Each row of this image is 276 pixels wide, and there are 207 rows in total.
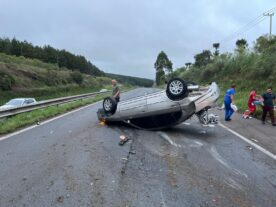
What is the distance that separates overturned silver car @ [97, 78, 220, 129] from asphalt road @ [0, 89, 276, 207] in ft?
3.43

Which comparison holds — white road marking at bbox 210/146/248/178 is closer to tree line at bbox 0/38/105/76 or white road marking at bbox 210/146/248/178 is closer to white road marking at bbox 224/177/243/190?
white road marking at bbox 224/177/243/190

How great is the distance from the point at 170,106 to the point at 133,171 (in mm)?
5319

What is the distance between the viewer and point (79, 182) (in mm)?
6332

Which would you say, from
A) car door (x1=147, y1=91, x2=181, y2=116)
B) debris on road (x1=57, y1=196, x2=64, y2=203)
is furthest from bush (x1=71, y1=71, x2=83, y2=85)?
debris on road (x1=57, y1=196, x2=64, y2=203)

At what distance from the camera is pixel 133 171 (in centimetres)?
711

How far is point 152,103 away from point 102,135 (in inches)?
80.7

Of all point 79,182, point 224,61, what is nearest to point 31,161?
point 79,182

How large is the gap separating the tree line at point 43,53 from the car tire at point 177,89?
279 feet

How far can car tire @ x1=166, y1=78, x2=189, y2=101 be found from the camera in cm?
1205

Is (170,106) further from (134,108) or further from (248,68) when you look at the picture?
(248,68)

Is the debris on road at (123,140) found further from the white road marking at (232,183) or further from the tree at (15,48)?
the tree at (15,48)

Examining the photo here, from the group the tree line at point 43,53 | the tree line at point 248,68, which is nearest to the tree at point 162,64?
the tree line at point 43,53

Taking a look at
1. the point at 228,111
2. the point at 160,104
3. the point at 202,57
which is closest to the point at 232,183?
the point at 160,104

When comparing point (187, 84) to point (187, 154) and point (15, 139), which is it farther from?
point (15, 139)
